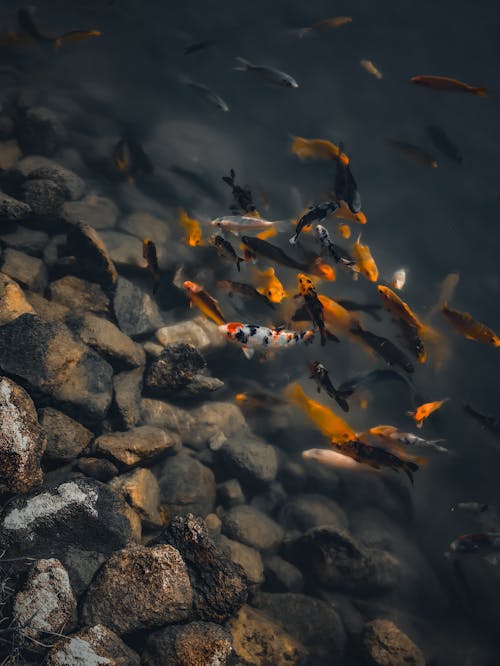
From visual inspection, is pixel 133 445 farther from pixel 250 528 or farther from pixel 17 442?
pixel 250 528

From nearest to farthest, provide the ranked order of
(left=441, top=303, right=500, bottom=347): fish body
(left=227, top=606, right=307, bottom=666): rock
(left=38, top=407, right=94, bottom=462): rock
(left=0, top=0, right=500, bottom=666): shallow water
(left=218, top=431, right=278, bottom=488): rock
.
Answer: (left=227, top=606, right=307, bottom=666): rock < (left=38, top=407, right=94, bottom=462): rock < (left=441, top=303, right=500, bottom=347): fish body < (left=218, top=431, right=278, bottom=488): rock < (left=0, top=0, right=500, bottom=666): shallow water

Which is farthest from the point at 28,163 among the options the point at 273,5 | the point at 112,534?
the point at 273,5

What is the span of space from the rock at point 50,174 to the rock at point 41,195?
0.67 ft

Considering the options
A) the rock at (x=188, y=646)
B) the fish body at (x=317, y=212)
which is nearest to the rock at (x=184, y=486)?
the rock at (x=188, y=646)

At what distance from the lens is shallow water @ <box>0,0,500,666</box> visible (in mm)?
7676

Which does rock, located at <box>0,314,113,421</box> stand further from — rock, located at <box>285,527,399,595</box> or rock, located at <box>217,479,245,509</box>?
rock, located at <box>285,527,399,595</box>

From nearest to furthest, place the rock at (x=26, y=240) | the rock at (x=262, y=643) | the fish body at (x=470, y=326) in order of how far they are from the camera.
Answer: the rock at (x=262, y=643), the fish body at (x=470, y=326), the rock at (x=26, y=240)

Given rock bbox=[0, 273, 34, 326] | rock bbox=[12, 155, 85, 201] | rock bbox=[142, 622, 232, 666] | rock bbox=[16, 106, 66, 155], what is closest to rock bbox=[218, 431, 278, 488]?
rock bbox=[142, 622, 232, 666]

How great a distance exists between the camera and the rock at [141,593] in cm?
296

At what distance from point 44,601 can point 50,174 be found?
5.55 meters

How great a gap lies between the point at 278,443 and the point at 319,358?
190 cm

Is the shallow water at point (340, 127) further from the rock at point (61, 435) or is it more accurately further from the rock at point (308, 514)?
the rock at point (61, 435)

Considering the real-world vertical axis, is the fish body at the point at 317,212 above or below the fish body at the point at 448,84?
below

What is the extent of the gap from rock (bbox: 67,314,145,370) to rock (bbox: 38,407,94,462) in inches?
38.1
